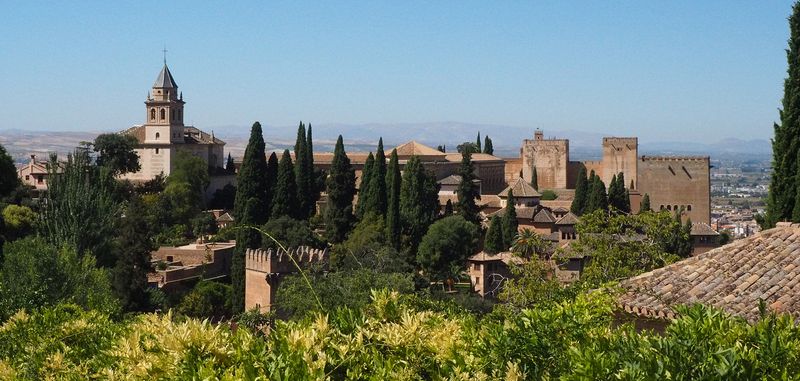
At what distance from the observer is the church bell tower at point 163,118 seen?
6212 centimetres

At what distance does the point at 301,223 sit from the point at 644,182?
30.8 m

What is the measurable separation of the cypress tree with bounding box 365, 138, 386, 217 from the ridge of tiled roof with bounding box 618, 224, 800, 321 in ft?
102

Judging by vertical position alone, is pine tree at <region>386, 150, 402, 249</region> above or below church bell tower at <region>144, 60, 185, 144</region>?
below

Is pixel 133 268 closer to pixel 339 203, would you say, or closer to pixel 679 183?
pixel 339 203

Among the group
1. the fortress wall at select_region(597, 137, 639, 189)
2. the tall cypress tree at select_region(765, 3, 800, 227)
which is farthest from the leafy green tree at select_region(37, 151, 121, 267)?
the fortress wall at select_region(597, 137, 639, 189)

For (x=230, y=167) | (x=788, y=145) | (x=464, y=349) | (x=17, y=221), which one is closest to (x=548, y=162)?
(x=230, y=167)

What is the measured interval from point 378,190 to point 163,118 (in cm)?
2388

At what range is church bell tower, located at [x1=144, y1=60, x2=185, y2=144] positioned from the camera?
62.1 m

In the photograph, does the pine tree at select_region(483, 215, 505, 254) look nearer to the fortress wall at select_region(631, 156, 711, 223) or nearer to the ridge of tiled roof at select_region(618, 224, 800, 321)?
the fortress wall at select_region(631, 156, 711, 223)

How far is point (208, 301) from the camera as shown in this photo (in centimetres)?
3572

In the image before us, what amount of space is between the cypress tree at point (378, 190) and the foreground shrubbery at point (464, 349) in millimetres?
34950

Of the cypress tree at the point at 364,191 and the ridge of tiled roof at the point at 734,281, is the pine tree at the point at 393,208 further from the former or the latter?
the ridge of tiled roof at the point at 734,281

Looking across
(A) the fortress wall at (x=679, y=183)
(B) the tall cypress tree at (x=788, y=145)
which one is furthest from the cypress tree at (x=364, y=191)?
(B) the tall cypress tree at (x=788, y=145)

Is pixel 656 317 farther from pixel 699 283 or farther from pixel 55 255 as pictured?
pixel 55 255
